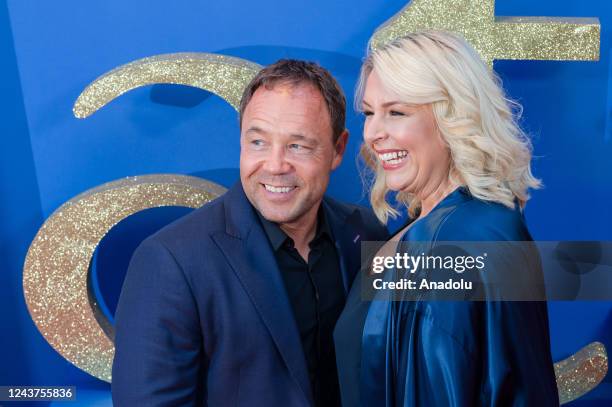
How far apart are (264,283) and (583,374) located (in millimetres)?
1185

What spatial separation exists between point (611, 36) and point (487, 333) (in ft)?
4.37

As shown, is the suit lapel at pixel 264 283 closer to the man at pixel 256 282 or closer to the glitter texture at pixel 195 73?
the man at pixel 256 282

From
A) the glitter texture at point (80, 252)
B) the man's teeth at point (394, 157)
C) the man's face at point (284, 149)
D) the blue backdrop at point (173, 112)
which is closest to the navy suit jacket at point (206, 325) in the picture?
the man's face at point (284, 149)

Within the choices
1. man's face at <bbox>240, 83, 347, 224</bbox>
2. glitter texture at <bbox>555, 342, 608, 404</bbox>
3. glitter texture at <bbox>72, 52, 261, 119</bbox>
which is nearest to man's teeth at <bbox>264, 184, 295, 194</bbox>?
man's face at <bbox>240, 83, 347, 224</bbox>

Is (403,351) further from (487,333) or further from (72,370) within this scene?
(72,370)

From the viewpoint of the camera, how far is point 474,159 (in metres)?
1.88

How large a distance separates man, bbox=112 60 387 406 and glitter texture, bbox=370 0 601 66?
512 millimetres

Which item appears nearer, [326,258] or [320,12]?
[326,258]

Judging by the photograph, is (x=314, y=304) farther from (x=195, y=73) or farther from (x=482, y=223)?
(x=195, y=73)

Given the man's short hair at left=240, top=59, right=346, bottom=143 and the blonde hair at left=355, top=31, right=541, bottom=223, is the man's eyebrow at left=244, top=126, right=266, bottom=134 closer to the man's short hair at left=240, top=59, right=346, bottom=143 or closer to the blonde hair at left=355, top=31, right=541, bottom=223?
the man's short hair at left=240, top=59, right=346, bottom=143

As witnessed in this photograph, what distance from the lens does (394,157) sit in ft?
6.57

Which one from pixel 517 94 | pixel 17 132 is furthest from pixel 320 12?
pixel 17 132

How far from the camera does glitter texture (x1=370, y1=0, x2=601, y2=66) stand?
8.08 ft

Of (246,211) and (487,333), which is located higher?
(246,211)
